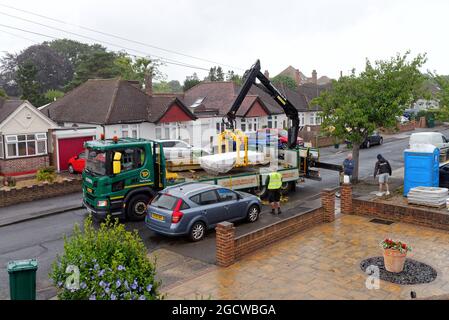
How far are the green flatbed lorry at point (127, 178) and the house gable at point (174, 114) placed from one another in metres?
14.1

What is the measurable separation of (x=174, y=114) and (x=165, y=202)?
61.7ft

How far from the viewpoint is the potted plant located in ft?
33.8

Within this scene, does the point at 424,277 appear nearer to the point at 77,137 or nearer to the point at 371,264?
the point at 371,264

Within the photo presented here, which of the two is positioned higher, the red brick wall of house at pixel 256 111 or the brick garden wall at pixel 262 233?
the red brick wall of house at pixel 256 111

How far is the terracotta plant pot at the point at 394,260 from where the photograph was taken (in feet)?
33.9

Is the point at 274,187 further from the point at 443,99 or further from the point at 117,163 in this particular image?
the point at 443,99

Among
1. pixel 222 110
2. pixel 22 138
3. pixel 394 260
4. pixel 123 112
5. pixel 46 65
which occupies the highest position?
pixel 46 65

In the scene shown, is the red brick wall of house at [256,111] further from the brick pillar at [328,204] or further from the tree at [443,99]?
the brick pillar at [328,204]

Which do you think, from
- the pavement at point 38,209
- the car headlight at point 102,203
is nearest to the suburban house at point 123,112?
the pavement at point 38,209

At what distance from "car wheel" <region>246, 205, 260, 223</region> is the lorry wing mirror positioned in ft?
15.0

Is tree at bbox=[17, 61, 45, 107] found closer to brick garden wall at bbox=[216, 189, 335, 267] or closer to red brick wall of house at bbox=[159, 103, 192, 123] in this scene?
red brick wall of house at bbox=[159, 103, 192, 123]

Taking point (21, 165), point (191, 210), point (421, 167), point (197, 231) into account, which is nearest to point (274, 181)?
point (197, 231)

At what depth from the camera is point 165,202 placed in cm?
1330

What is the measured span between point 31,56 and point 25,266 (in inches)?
3172
